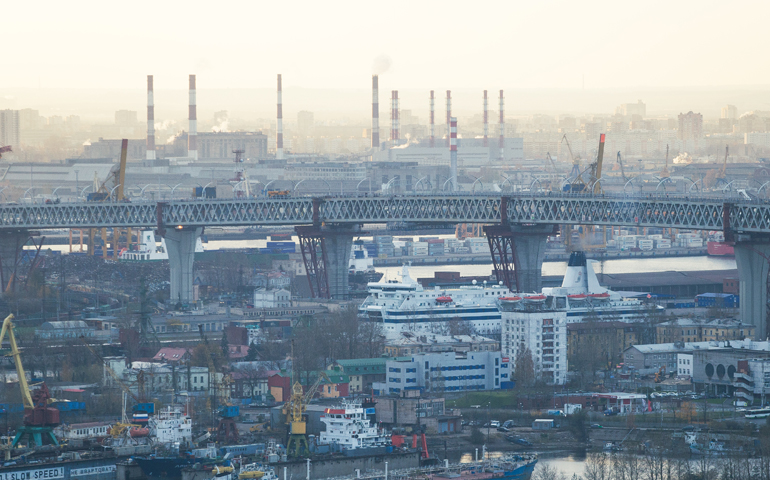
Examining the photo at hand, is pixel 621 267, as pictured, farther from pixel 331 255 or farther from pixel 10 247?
pixel 10 247

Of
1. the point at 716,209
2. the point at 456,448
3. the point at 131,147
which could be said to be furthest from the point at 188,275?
the point at 131,147

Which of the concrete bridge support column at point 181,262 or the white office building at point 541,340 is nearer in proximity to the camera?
the white office building at point 541,340

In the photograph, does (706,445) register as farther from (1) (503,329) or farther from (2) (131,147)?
(2) (131,147)

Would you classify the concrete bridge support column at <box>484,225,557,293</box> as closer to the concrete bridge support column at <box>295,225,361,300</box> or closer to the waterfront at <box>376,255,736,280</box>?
the concrete bridge support column at <box>295,225,361,300</box>

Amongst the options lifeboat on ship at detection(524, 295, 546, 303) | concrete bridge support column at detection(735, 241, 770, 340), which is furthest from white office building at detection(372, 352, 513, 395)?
concrete bridge support column at detection(735, 241, 770, 340)

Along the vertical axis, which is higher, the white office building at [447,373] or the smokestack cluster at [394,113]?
the smokestack cluster at [394,113]

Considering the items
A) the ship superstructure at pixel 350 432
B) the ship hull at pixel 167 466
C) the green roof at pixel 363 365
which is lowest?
the ship hull at pixel 167 466

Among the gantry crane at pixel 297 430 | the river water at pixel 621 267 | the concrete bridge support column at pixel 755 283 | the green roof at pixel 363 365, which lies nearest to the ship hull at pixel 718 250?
the river water at pixel 621 267

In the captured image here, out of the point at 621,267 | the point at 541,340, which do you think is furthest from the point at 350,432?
the point at 621,267

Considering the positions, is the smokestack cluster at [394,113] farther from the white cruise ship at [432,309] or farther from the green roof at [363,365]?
the green roof at [363,365]
